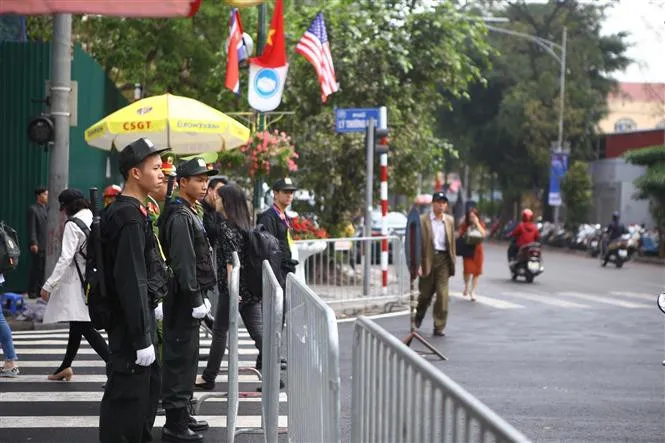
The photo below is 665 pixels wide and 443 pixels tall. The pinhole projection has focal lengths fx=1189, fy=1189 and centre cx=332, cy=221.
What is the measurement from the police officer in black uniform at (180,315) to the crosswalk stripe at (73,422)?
0.73 m

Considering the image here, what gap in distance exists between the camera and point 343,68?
2592 centimetres

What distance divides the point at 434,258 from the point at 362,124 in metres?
5.91

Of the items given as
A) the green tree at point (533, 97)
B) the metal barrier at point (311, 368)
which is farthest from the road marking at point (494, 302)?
the green tree at point (533, 97)

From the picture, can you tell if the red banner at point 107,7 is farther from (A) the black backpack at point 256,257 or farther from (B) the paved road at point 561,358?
(B) the paved road at point 561,358

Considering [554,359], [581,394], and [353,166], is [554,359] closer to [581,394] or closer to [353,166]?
[581,394]

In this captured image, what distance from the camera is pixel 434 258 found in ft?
48.2

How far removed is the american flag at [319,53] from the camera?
68.0ft

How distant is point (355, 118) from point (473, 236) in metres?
3.14

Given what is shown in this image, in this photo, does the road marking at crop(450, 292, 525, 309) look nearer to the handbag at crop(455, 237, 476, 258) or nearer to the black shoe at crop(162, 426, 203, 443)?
the handbag at crop(455, 237, 476, 258)

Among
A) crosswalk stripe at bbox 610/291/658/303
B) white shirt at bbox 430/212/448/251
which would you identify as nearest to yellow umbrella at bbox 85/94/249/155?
white shirt at bbox 430/212/448/251

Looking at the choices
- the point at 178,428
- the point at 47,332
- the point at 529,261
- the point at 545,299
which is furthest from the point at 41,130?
the point at 529,261

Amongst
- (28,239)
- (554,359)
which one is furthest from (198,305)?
(28,239)

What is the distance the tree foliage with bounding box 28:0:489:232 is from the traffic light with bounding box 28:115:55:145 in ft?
34.2

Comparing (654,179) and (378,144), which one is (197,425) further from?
(654,179)
